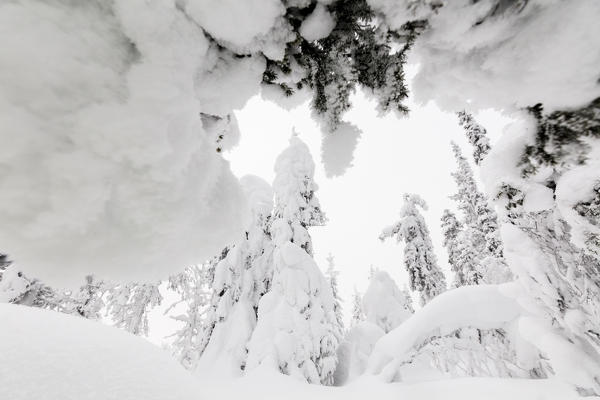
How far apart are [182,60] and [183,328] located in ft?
52.1

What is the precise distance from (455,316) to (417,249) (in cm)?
1213

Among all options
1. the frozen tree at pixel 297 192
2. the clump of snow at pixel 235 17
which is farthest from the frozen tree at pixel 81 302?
the clump of snow at pixel 235 17

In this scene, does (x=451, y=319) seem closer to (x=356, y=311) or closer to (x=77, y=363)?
(x=77, y=363)

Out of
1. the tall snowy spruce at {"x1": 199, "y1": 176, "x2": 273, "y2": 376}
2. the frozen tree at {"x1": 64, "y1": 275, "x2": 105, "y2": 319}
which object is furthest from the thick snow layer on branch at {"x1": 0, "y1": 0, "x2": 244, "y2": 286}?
the frozen tree at {"x1": 64, "y1": 275, "x2": 105, "y2": 319}

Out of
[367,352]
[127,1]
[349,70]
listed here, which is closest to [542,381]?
[367,352]

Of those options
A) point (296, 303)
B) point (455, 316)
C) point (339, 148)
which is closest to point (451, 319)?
point (455, 316)

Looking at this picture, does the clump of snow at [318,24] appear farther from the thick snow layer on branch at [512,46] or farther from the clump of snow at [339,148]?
the clump of snow at [339,148]

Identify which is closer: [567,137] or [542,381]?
[567,137]

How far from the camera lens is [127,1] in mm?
961

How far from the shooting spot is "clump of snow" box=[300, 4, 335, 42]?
4.18ft

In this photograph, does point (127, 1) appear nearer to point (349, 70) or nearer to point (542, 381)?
point (349, 70)

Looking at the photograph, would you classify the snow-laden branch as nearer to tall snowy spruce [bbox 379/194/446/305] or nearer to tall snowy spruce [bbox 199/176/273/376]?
tall snowy spruce [bbox 199/176/273/376]

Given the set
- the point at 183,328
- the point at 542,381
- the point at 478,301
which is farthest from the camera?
the point at 183,328

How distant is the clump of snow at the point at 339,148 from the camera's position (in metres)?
1.68
